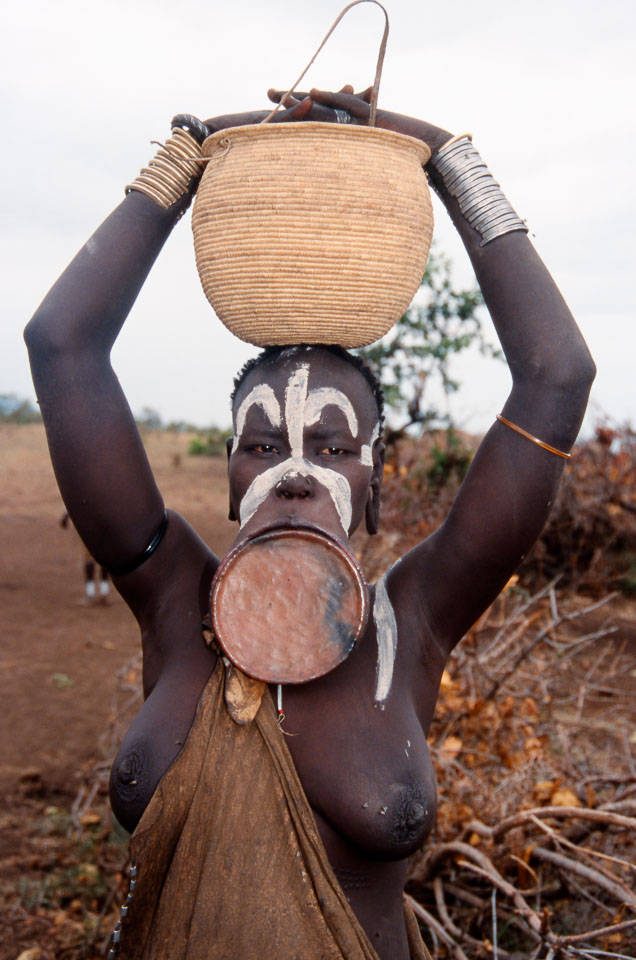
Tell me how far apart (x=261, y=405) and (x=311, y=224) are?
0.37m

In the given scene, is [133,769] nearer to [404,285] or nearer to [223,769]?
[223,769]

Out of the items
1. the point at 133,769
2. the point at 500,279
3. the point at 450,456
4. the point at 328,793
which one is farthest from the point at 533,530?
the point at 450,456

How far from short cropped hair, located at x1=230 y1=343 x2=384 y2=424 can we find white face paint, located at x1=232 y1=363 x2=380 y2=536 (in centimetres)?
6

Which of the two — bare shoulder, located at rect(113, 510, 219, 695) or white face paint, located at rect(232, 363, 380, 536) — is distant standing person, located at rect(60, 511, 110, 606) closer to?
bare shoulder, located at rect(113, 510, 219, 695)

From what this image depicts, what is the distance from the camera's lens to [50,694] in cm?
636

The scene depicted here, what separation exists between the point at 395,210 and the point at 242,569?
73cm

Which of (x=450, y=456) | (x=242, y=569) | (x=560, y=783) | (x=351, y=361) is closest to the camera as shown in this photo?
(x=242, y=569)

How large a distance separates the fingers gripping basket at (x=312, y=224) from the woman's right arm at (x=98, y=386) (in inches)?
6.0

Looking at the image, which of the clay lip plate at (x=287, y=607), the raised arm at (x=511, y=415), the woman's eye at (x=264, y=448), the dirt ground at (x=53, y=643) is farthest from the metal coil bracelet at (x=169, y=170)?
the dirt ground at (x=53, y=643)

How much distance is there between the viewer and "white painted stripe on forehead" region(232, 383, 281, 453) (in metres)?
1.67

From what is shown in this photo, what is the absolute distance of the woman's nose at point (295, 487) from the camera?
1.58 m

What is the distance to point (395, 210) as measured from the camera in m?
1.56

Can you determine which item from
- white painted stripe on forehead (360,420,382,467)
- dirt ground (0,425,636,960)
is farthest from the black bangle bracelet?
dirt ground (0,425,636,960)

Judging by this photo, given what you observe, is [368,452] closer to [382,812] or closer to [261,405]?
[261,405]
